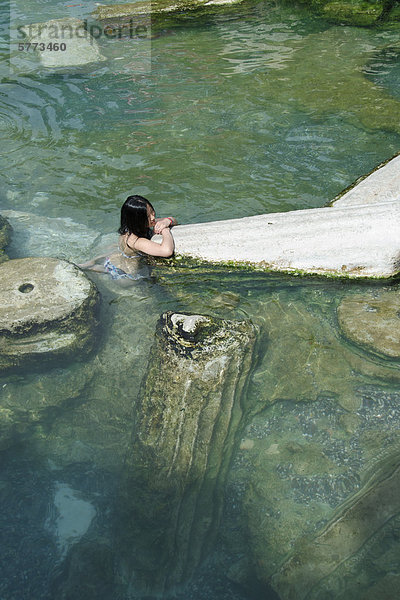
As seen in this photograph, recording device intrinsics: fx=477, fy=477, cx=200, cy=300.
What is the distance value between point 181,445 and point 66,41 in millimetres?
10994

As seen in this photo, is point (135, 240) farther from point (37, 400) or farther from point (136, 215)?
point (37, 400)

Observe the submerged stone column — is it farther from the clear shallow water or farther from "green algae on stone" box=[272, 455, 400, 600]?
"green algae on stone" box=[272, 455, 400, 600]

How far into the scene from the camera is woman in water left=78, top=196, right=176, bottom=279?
467cm

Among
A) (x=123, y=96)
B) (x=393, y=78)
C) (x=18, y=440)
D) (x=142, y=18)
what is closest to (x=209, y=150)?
(x=123, y=96)

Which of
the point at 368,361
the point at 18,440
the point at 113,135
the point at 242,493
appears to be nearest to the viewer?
the point at 242,493

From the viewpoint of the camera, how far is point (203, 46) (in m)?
10.9

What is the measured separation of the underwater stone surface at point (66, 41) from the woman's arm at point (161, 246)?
7.31 m

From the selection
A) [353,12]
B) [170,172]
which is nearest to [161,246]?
[170,172]

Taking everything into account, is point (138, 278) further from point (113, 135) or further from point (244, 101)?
point (244, 101)

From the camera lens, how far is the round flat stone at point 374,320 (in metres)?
3.88

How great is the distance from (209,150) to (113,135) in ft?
5.51

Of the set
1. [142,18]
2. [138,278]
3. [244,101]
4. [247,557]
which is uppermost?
[142,18]

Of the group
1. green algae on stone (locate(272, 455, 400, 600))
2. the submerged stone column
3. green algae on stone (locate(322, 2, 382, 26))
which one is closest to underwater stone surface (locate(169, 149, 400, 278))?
the submerged stone column

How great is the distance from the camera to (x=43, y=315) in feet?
13.0
